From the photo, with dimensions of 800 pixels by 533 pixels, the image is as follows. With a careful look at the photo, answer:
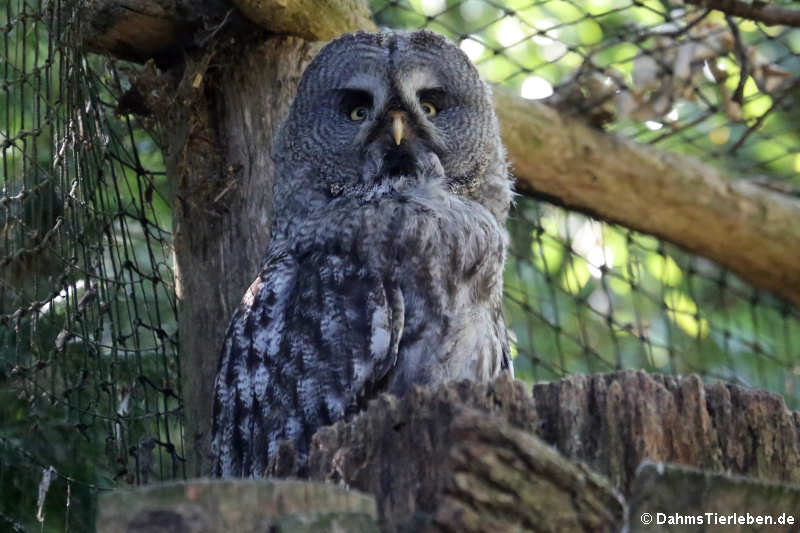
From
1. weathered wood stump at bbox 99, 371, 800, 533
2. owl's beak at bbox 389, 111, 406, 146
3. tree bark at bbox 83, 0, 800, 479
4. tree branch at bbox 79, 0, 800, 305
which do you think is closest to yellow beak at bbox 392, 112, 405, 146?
owl's beak at bbox 389, 111, 406, 146

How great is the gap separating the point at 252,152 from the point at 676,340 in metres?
1.95

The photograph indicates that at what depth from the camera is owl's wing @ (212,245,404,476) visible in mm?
2445

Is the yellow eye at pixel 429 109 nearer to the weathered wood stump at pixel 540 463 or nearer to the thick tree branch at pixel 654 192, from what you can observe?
the thick tree branch at pixel 654 192

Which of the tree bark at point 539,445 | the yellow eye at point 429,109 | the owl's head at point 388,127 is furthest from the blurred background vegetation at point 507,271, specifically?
the tree bark at point 539,445

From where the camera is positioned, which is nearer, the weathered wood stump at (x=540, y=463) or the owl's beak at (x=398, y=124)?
the weathered wood stump at (x=540, y=463)

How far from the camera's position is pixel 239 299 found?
2811mm

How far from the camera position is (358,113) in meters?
3.12

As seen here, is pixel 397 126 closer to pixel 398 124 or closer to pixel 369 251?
pixel 398 124

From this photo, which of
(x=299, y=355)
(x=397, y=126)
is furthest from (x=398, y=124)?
(x=299, y=355)

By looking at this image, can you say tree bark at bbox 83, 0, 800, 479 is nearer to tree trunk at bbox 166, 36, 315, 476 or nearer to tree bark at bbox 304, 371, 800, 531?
tree trunk at bbox 166, 36, 315, 476

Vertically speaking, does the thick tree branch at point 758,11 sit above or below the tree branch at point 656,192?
above

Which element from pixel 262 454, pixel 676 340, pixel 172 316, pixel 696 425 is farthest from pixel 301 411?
pixel 676 340

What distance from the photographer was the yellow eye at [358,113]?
3.11 metres

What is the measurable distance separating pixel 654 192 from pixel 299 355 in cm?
162
